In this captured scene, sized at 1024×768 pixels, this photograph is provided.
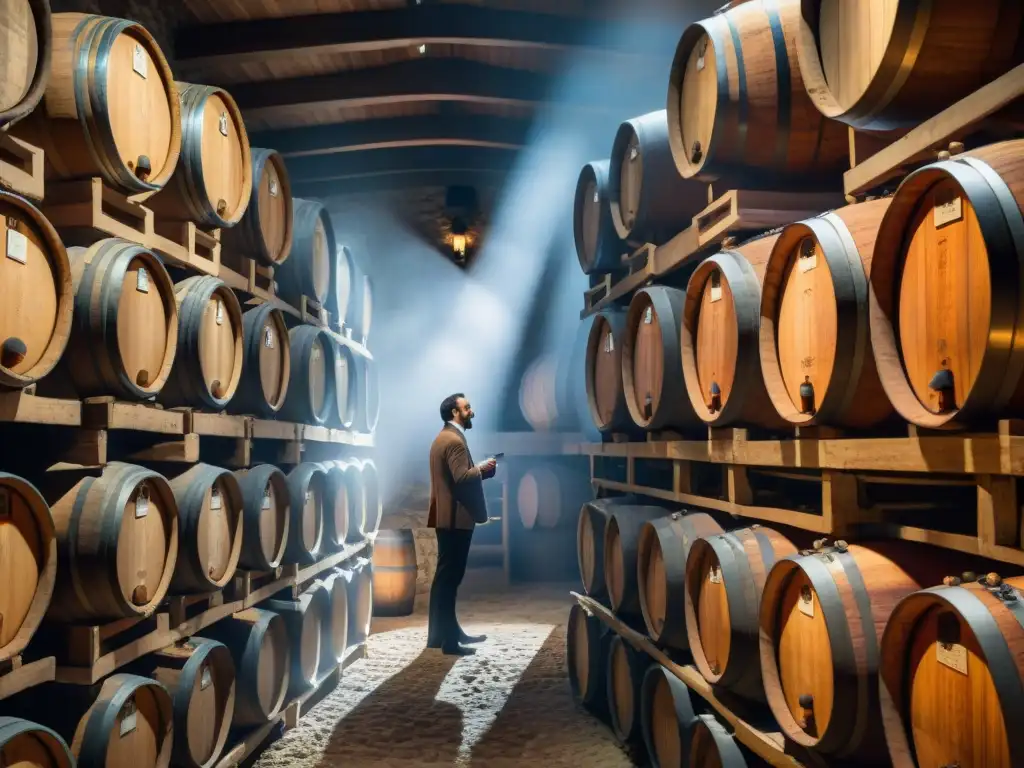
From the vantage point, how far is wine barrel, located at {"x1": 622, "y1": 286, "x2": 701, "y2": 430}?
14.0 ft

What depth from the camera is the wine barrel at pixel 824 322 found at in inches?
101

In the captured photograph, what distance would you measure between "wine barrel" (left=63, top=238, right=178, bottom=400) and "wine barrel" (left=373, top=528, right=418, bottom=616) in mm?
5242

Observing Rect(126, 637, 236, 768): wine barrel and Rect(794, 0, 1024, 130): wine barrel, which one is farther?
Rect(126, 637, 236, 768): wine barrel

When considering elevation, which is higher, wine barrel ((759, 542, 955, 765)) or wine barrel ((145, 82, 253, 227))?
wine barrel ((145, 82, 253, 227))

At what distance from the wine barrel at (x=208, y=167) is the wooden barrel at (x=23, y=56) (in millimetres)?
1330

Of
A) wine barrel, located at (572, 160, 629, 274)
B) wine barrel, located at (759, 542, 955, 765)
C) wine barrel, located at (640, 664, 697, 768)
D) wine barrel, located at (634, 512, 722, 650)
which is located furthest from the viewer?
wine barrel, located at (572, 160, 629, 274)

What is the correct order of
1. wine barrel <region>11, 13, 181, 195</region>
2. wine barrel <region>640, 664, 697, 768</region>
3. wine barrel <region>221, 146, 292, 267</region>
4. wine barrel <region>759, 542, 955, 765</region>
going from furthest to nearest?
wine barrel <region>221, 146, 292, 267</region> < wine barrel <region>640, 664, 697, 768</region> < wine barrel <region>11, 13, 181, 195</region> < wine barrel <region>759, 542, 955, 765</region>

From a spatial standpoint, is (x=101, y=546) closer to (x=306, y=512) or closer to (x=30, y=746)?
(x=30, y=746)

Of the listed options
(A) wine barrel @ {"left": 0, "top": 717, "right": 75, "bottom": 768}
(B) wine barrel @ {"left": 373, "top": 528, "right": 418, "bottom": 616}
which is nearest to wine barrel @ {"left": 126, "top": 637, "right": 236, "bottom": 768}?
(A) wine barrel @ {"left": 0, "top": 717, "right": 75, "bottom": 768}

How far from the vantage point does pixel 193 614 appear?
4312 mm

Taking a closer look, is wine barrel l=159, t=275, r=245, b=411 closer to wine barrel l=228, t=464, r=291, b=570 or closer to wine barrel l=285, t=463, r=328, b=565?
wine barrel l=228, t=464, r=291, b=570

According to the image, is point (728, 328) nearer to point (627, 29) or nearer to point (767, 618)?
point (767, 618)

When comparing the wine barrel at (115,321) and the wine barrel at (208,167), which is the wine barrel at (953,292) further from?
the wine barrel at (208,167)

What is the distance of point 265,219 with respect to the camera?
534 cm
